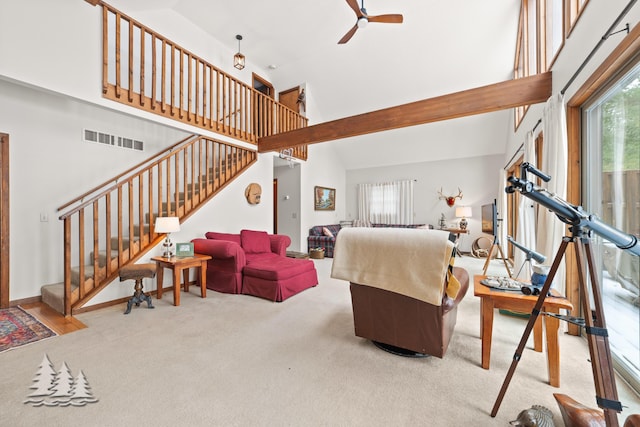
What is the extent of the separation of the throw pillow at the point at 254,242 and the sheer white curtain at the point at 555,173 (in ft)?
12.1

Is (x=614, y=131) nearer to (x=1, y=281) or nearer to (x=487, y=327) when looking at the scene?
(x=487, y=327)

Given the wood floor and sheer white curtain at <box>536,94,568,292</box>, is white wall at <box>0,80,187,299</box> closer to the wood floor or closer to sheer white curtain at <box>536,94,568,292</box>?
the wood floor

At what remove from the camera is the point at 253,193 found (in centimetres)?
531

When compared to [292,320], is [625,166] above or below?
above

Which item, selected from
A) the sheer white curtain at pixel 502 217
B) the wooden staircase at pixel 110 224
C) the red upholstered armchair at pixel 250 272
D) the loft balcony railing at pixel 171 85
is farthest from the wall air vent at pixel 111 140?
the sheer white curtain at pixel 502 217

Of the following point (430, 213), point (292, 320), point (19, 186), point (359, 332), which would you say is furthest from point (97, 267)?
point (430, 213)

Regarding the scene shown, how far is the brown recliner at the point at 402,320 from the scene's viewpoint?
6.19 feet

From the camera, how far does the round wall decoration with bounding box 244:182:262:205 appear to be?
5234 mm

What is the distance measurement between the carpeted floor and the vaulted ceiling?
430 centimetres

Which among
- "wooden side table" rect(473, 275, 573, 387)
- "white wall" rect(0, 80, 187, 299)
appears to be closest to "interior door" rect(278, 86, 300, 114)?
"white wall" rect(0, 80, 187, 299)

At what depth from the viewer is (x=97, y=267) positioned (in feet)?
10.2

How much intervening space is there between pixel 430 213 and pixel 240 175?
5.65 metres

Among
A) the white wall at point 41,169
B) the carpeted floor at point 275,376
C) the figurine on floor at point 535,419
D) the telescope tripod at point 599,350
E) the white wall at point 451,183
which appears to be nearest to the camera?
the telescope tripod at point 599,350

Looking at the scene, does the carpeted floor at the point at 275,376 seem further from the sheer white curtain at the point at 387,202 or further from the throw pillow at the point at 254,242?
the sheer white curtain at the point at 387,202
